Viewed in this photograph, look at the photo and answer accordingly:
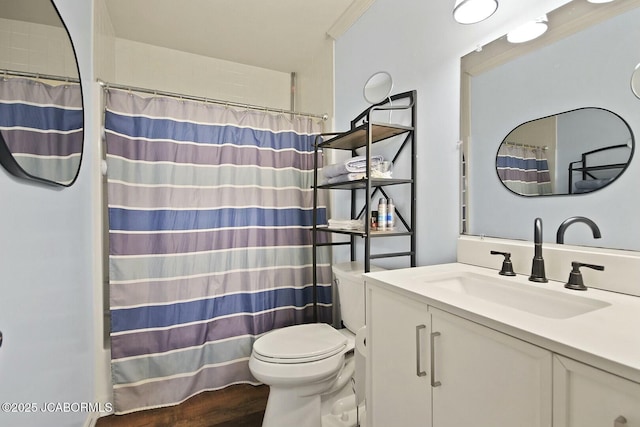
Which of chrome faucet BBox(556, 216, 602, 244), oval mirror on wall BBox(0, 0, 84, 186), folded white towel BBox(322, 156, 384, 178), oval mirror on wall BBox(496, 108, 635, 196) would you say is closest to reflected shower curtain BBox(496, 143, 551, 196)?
oval mirror on wall BBox(496, 108, 635, 196)

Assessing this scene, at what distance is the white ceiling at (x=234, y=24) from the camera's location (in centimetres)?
194

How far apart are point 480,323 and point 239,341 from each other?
64.3 inches

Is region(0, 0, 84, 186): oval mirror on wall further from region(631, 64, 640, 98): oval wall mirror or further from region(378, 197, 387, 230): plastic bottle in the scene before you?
region(631, 64, 640, 98): oval wall mirror

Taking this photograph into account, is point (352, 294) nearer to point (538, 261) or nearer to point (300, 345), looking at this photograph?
point (300, 345)

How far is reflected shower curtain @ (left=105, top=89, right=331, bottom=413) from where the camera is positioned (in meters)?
1.67

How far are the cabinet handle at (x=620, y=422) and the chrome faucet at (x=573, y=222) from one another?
62 cm

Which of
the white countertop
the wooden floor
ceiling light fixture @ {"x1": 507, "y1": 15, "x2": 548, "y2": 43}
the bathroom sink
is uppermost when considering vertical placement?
ceiling light fixture @ {"x1": 507, "y1": 15, "x2": 548, "y2": 43}

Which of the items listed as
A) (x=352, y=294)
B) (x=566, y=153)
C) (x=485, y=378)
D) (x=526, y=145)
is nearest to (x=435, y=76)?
(x=526, y=145)

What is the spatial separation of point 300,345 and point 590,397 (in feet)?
3.84

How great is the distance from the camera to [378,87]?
179cm

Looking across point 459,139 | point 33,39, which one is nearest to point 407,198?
point 459,139

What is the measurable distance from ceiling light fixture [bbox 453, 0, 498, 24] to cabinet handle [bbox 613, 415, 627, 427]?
133 centimetres

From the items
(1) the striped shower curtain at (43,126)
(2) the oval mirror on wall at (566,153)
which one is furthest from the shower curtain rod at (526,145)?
(1) the striped shower curtain at (43,126)

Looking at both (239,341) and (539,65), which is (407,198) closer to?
(539,65)
